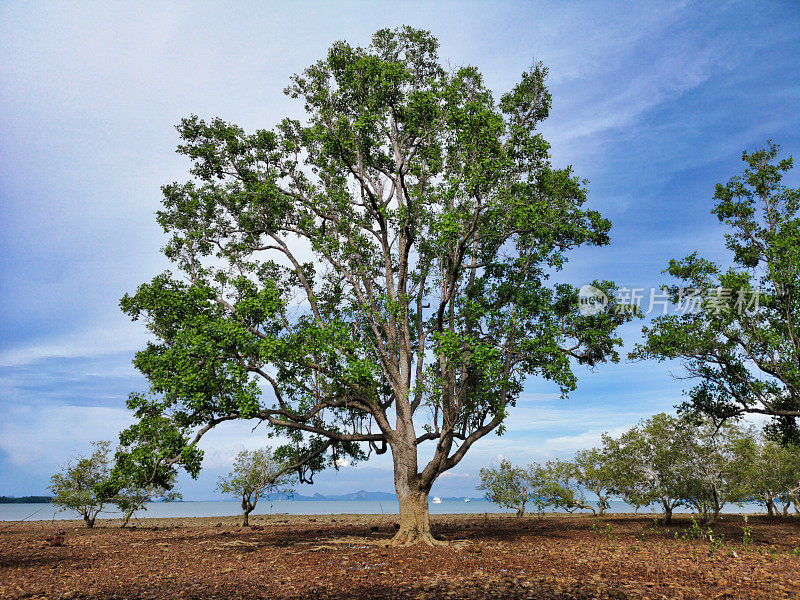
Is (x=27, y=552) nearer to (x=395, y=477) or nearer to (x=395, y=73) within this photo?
(x=395, y=477)

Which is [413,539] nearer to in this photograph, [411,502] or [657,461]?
[411,502]

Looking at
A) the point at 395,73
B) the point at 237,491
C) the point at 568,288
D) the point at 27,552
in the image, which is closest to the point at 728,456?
the point at 568,288

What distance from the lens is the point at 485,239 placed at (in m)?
20.6

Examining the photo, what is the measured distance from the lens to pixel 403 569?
1284 centimetres

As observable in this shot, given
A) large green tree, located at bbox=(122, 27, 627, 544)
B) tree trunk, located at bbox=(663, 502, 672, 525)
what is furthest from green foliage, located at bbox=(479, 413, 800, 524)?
large green tree, located at bbox=(122, 27, 627, 544)

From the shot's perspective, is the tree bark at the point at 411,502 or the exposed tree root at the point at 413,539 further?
the tree bark at the point at 411,502

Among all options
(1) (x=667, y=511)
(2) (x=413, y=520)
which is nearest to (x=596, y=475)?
(1) (x=667, y=511)

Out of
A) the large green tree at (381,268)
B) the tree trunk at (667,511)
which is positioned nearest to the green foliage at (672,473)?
the tree trunk at (667,511)

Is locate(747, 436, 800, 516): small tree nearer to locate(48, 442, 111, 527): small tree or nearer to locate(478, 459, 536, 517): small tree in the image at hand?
locate(478, 459, 536, 517): small tree

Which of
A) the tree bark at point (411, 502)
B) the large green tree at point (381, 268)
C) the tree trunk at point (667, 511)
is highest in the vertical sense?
the large green tree at point (381, 268)

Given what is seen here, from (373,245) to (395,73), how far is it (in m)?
6.96

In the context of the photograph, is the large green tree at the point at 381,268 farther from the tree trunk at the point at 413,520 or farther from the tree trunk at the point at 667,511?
the tree trunk at the point at 667,511

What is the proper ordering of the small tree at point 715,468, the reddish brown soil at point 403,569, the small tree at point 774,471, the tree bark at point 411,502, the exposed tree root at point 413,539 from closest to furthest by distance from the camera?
the reddish brown soil at point 403,569 → the exposed tree root at point 413,539 → the tree bark at point 411,502 → the small tree at point 715,468 → the small tree at point 774,471

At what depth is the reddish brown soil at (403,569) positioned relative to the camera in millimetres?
10352
